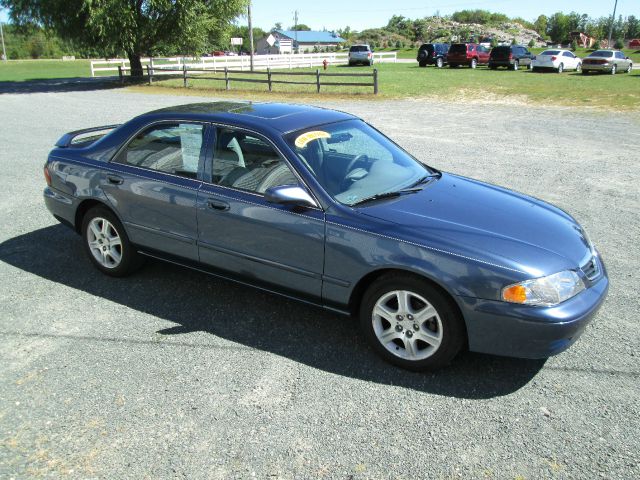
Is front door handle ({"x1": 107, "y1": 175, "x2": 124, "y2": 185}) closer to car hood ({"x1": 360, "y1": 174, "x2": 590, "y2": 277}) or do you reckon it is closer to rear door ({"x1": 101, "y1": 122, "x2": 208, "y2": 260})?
rear door ({"x1": 101, "y1": 122, "x2": 208, "y2": 260})

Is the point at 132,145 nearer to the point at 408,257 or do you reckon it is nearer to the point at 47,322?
the point at 47,322

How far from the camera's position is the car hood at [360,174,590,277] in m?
3.36


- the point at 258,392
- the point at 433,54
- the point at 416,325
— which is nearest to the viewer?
the point at 258,392

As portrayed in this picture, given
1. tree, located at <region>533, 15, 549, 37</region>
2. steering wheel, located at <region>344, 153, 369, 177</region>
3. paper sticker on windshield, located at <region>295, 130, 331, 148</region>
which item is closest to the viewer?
paper sticker on windshield, located at <region>295, 130, 331, 148</region>

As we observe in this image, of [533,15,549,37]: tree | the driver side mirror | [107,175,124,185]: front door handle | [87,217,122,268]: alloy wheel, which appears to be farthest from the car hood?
[533,15,549,37]: tree

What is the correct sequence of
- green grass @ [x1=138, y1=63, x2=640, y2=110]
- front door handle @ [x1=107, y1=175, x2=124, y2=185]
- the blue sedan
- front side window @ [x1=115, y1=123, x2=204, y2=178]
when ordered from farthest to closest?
green grass @ [x1=138, y1=63, x2=640, y2=110] < front door handle @ [x1=107, y1=175, x2=124, y2=185] < front side window @ [x1=115, y1=123, x2=204, y2=178] < the blue sedan

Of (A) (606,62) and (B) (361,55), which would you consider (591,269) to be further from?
(B) (361,55)

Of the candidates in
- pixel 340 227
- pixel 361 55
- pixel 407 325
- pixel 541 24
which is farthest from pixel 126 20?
pixel 541 24

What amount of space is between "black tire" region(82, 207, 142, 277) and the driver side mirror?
1789mm

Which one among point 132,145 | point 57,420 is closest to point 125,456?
point 57,420

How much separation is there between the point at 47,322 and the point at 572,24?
501 feet

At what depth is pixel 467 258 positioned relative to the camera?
130 inches

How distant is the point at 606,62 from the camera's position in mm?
33844

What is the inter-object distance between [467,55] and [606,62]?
397 inches
